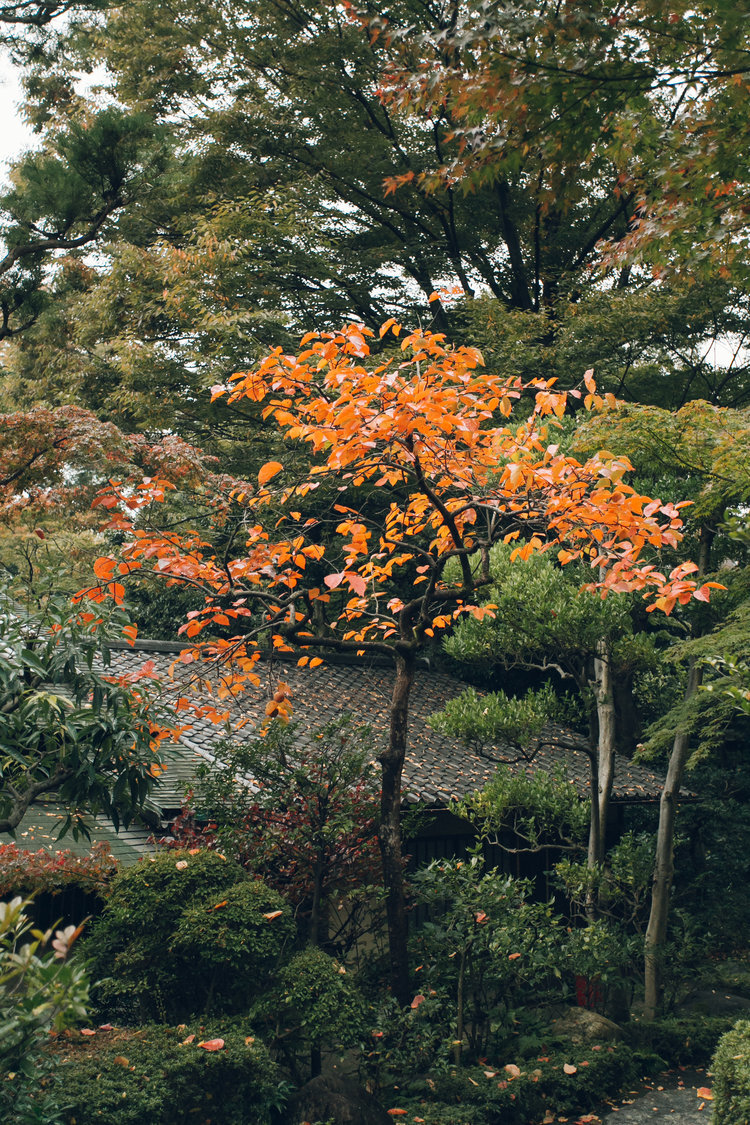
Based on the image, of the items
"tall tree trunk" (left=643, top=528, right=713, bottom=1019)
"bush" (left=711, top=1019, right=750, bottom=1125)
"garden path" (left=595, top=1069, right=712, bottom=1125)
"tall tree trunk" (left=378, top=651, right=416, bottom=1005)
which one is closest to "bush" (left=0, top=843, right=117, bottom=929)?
"tall tree trunk" (left=378, top=651, right=416, bottom=1005)

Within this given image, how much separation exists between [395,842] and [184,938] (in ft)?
5.18

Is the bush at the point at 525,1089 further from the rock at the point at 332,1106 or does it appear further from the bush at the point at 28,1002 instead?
the bush at the point at 28,1002

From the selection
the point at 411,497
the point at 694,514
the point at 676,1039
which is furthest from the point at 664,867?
the point at 411,497

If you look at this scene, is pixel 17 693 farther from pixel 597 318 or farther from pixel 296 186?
pixel 296 186

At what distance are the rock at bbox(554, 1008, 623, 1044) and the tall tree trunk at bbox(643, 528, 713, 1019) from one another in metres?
1.20

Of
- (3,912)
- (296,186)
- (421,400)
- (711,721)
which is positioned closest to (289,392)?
(421,400)

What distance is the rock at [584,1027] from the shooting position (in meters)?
6.66

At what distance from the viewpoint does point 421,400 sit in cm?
454

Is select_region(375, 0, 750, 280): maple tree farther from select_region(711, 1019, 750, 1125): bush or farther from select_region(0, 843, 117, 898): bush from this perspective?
select_region(0, 843, 117, 898): bush

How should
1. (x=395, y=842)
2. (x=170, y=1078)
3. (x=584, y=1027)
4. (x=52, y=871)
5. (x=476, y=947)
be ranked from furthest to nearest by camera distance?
(x=584, y=1027)
(x=476, y=947)
(x=395, y=842)
(x=52, y=871)
(x=170, y=1078)

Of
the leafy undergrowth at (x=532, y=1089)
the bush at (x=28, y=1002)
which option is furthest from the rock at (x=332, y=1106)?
the bush at (x=28, y=1002)

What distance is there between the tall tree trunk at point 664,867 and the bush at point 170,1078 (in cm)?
489

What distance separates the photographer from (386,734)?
31.7 feet

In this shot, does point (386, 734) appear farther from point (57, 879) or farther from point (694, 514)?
point (57, 879)
